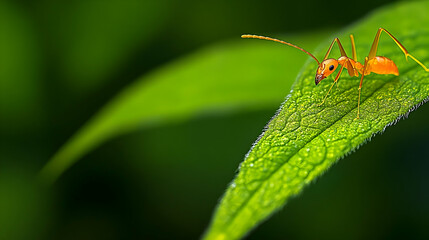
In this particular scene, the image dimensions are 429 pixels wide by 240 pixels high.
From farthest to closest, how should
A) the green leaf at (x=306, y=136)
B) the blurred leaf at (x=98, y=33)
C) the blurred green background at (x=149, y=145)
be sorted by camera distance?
the blurred leaf at (x=98, y=33) < the blurred green background at (x=149, y=145) < the green leaf at (x=306, y=136)

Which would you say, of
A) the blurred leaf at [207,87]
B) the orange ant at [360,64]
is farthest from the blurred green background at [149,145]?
the orange ant at [360,64]

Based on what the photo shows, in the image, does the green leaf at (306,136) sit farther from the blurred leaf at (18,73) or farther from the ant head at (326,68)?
the blurred leaf at (18,73)

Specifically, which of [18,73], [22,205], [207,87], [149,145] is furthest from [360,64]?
[18,73]

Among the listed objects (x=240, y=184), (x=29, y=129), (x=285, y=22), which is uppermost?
(x=285, y=22)

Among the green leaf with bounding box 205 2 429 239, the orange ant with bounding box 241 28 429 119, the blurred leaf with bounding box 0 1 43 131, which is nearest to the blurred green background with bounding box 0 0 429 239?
the blurred leaf with bounding box 0 1 43 131

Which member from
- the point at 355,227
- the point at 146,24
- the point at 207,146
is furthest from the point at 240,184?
the point at 146,24

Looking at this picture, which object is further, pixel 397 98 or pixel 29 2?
pixel 29 2

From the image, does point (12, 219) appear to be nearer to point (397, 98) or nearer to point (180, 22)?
point (180, 22)
